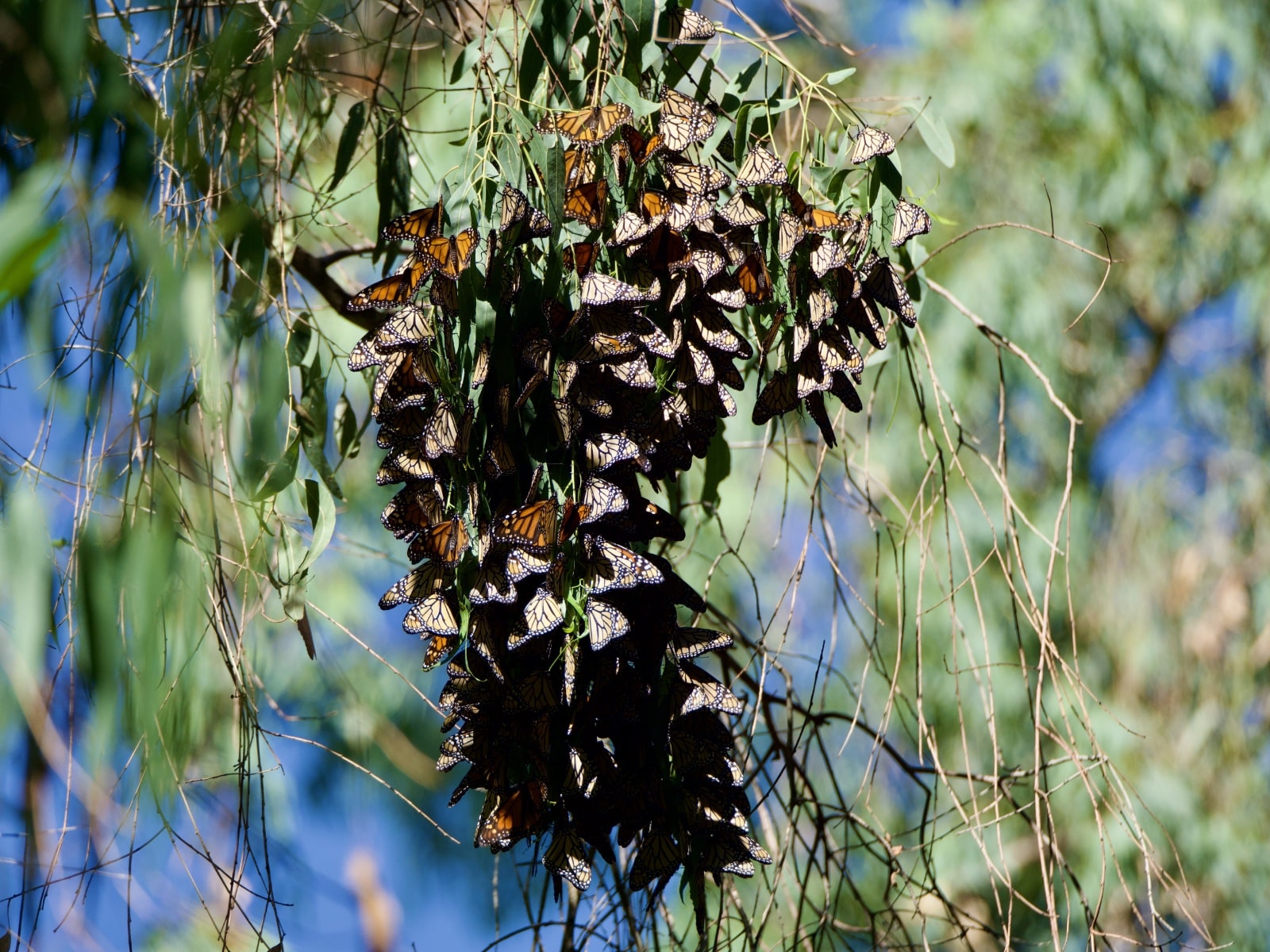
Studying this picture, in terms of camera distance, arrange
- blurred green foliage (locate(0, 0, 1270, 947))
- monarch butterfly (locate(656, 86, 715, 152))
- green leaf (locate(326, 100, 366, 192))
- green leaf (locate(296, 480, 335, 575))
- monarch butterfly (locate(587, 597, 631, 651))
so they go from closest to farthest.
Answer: monarch butterfly (locate(587, 597, 631, 651)) < monarch butterfly (locate(656, 86, 715, 152)) < green leaf (locate(296, 480, 335, 575)) < green leaf (locate(326, 100, 366, 192)) < blurred green foliage (locate(0, 0, 1270, 947))

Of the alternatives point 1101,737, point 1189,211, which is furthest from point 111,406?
point 1189,211

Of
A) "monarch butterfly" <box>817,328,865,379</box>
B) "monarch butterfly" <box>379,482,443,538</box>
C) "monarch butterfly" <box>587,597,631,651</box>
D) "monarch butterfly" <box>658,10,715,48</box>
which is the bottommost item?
"monarch butterfly" <box>587,597,631,651</box>

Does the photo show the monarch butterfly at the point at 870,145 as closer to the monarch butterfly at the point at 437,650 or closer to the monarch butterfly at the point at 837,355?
the monarch butterfly at the point at 837,355

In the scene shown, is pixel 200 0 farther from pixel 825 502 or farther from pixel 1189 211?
pixel 1189 211

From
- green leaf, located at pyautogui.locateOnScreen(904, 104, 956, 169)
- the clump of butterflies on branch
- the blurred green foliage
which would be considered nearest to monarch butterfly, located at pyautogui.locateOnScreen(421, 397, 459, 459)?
the clump of butterflies on branch

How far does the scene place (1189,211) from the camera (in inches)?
136

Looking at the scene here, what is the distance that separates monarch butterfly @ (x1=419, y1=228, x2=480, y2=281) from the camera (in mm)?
773

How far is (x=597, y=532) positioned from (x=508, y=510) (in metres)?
0.06

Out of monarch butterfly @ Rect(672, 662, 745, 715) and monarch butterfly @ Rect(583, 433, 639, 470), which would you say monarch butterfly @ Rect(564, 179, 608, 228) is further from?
monarch butterfly @ Rect(672, 662, 745, 715)

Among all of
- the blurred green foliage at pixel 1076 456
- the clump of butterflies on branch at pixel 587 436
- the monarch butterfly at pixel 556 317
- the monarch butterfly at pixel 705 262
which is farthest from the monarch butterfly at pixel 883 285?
the blurred green foliage at pixel 1076 456

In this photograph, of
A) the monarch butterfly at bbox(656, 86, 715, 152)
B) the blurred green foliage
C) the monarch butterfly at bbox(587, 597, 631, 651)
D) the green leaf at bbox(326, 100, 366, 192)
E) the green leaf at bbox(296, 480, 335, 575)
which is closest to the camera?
the monarch butterfly at bbox(587, 597, 631, 651)

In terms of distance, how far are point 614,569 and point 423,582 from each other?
5.1 inches

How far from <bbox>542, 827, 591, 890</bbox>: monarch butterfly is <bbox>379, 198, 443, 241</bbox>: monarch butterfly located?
1.25 feet

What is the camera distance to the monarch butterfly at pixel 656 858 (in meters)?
0.80
